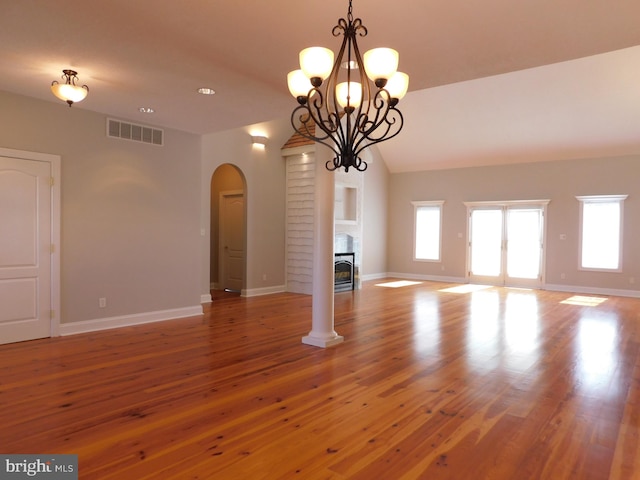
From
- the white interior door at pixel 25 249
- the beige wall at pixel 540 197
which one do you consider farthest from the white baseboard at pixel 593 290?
the white interior door at pixel 25 249

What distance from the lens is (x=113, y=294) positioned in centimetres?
552

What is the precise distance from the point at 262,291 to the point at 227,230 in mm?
1657

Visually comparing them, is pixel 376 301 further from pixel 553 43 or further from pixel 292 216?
pixel 553 43

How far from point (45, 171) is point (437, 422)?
16.3 feet

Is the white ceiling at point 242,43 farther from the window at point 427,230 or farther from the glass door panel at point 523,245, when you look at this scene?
the window at point 427,230

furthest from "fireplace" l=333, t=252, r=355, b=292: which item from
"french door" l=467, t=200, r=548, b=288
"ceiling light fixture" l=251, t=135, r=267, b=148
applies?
"french door" l=467, t=200, r=548, b=288

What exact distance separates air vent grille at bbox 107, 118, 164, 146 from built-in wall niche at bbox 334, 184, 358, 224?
15.4 ft

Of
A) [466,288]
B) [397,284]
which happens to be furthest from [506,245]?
[397,284]

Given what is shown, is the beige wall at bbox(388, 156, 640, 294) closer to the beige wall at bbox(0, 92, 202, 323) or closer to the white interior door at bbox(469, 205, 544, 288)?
the white interior door at bbox(469, 205, 544, 288)

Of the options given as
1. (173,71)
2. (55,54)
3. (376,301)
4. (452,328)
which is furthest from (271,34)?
(376,301)

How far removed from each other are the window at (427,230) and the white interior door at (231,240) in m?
5.40

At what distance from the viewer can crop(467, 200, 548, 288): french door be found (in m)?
10.2

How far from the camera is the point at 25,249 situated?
476 centimetres

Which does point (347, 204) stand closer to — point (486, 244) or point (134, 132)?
point (486, 244)
